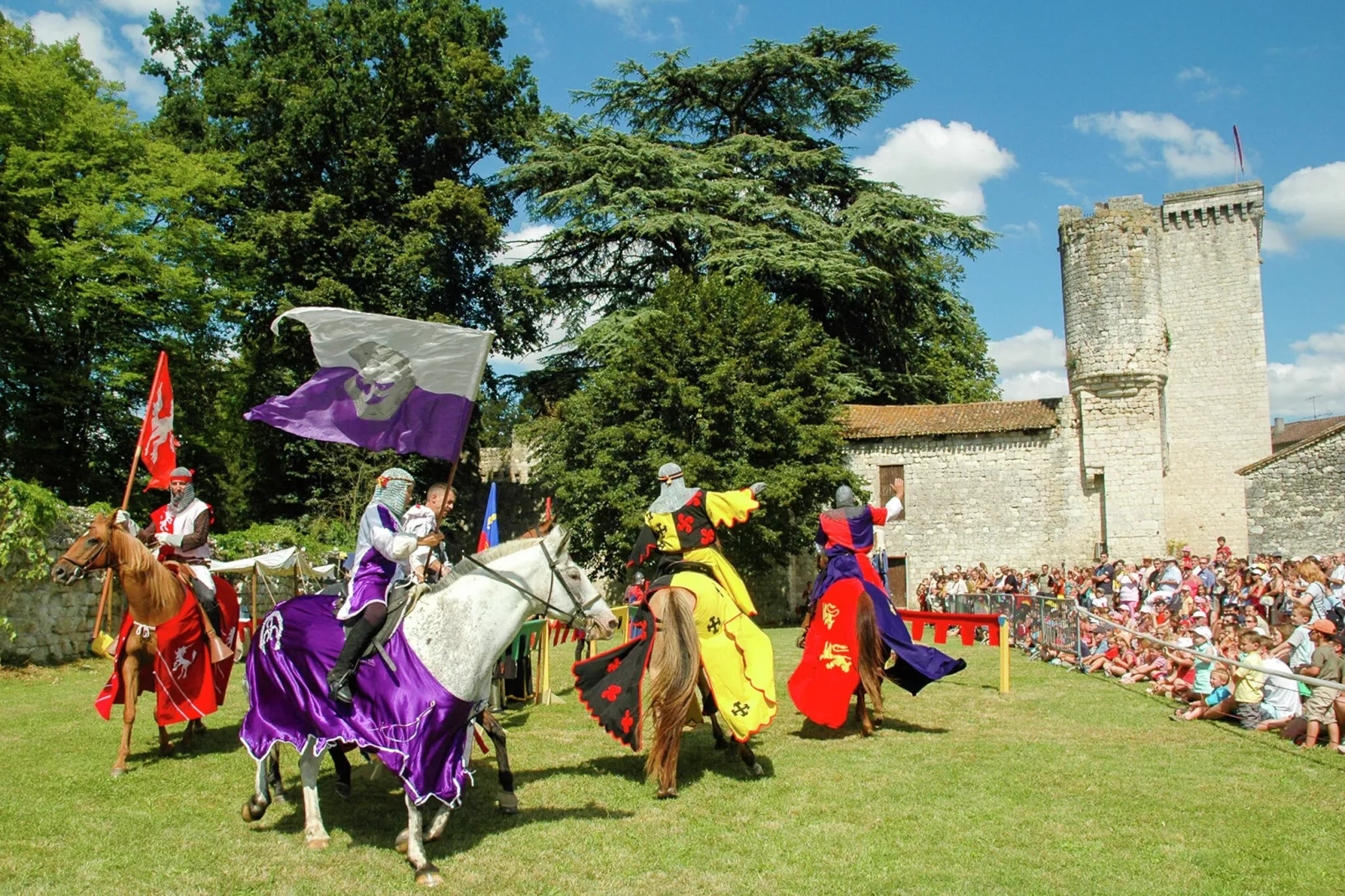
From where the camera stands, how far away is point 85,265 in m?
26.0

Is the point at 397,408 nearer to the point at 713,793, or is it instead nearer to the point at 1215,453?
the point at 713,793

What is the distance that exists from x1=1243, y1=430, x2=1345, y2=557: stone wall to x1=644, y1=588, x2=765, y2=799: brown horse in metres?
24.4

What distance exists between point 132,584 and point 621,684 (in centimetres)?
411

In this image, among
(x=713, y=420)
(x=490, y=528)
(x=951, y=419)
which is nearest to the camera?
(x=490, y=528)

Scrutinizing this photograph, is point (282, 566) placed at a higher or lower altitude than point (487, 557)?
lower

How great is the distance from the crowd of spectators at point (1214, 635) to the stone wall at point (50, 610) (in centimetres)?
1633

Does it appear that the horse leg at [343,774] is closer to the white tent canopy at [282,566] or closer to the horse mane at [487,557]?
the horse mane at [487,557]

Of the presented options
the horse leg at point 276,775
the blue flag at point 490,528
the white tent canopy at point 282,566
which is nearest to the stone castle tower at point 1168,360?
the white tent canopy at point 282,566

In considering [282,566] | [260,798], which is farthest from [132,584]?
[282,566]

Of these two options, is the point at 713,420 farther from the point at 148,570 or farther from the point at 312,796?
the point at 312,796

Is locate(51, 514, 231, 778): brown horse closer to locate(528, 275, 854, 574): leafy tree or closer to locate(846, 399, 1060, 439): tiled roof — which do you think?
locate(528, 275, 854, 574): leafy tree

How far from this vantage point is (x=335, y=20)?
34.6m

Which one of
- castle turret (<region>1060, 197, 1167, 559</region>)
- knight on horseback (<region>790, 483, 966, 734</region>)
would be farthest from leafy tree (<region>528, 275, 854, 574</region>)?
knight on horseback (<region>790, 483, 966, 734</region>)

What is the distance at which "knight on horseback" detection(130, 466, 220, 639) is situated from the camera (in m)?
9.02
